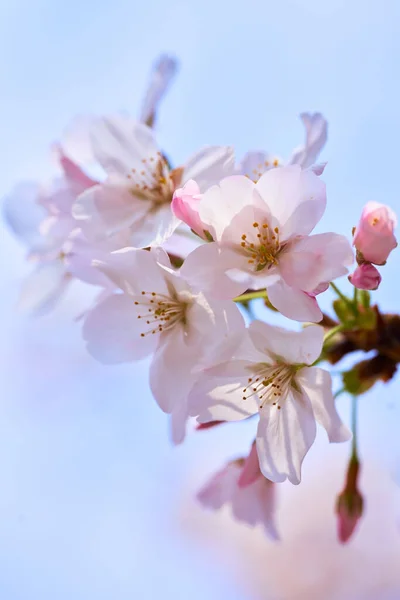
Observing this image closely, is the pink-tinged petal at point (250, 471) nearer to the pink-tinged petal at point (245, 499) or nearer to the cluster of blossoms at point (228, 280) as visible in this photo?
the cluster of blossoms at point (228, 280)

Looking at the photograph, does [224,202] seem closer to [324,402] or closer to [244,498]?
[324,402]

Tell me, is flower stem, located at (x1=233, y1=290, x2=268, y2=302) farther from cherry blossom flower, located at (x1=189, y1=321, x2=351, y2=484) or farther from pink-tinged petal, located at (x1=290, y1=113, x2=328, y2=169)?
pink-tinged petal, located at (x1=290, y1=113, x2=328, y2=169)

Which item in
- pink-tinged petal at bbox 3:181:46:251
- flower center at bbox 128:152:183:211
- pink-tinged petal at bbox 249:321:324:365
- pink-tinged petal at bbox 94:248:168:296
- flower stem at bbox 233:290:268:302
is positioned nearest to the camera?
pink-tinged petal at bbox 249:321:324:365

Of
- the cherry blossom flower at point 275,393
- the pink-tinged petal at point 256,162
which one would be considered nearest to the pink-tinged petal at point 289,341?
the cherry blossom flower at point 275,393

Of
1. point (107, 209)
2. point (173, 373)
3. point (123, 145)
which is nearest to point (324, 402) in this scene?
point (173, 373)

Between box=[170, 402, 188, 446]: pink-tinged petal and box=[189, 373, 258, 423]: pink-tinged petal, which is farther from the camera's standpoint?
box=[170, 402, 188, 446]: pink-tinged petal

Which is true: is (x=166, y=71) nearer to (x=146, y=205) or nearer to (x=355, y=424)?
(x=146, y=205)

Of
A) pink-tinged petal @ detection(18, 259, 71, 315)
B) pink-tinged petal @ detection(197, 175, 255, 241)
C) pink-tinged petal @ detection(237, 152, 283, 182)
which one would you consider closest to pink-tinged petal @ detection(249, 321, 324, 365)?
pink-tinged petal @ detection(197, 175, 255, 241)
